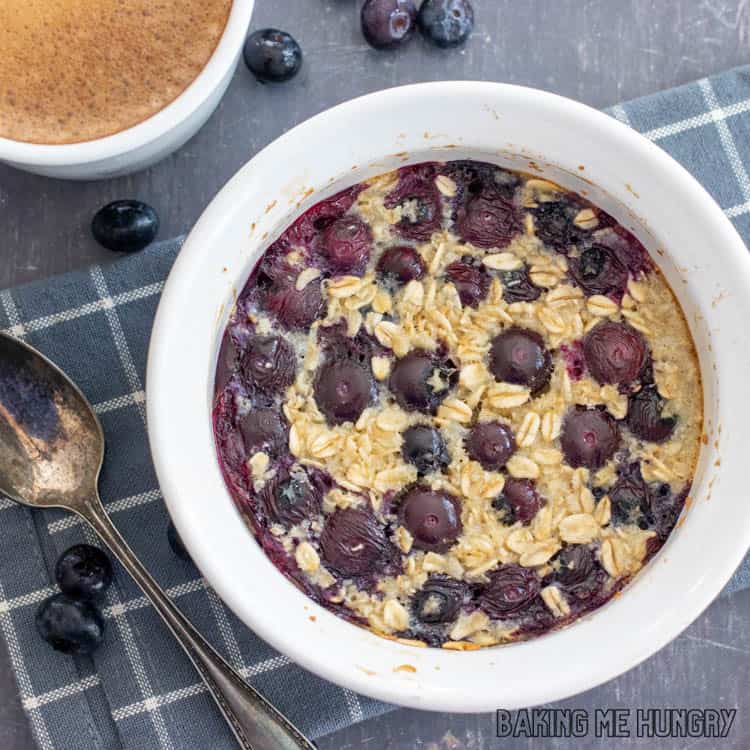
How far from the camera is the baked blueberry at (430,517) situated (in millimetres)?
1412

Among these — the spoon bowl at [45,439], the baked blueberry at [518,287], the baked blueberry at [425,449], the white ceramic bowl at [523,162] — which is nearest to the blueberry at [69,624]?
the spoon bowl at [45,439]

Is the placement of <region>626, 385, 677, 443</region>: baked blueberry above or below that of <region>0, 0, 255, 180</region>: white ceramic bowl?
below

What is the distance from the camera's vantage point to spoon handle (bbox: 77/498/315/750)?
5.20ft

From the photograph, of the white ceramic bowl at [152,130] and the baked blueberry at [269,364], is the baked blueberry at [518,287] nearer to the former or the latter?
the baked blueberry at [269,364]

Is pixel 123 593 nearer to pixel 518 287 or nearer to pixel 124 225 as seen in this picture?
pixel 124 225

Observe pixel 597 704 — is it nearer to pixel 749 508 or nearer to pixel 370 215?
pixel 749 508

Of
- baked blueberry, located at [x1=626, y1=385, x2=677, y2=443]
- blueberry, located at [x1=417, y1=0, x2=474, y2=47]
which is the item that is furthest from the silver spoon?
blueberry, located at [x1=417, y1=0, x2=474, y2=47]

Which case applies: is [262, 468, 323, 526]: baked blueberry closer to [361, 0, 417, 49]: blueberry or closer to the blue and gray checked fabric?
the blue and gray checked fabric

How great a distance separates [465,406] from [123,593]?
670 mm

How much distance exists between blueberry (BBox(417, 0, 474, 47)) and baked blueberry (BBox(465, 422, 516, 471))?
691 millimetres

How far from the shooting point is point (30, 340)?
5.50ft

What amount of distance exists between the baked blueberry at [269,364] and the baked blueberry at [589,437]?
0.40 meters

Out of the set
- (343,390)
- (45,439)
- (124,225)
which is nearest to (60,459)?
(45,439)

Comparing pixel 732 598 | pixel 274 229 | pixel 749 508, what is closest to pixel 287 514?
pixel 274 229
